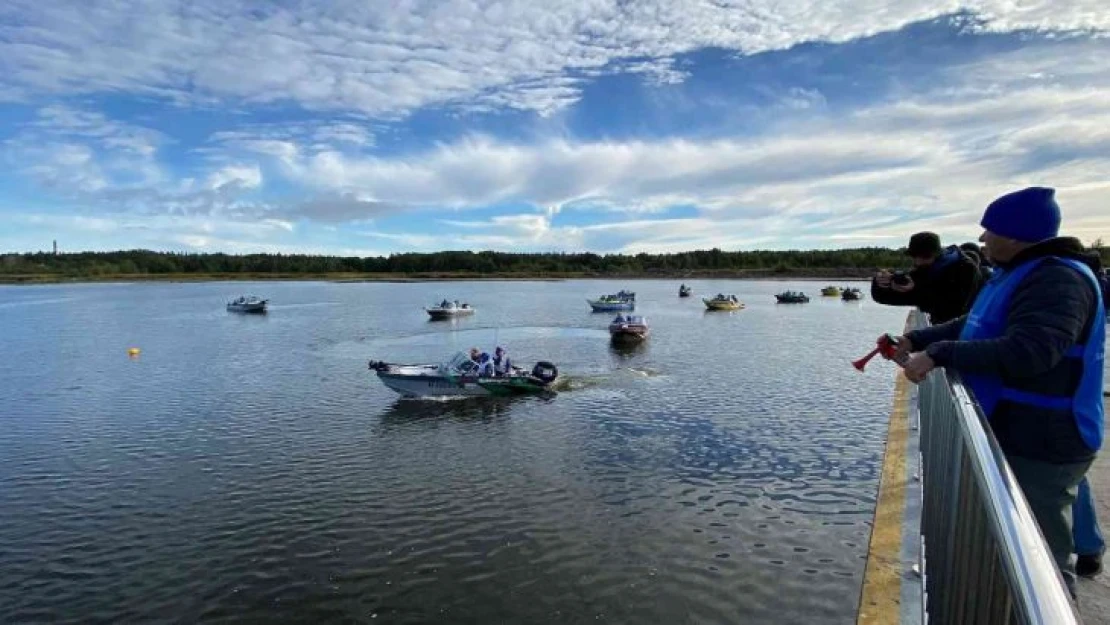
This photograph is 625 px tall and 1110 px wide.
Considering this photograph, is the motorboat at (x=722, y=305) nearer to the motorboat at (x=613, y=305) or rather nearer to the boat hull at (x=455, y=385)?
the motorboat at (x=613, y=305)

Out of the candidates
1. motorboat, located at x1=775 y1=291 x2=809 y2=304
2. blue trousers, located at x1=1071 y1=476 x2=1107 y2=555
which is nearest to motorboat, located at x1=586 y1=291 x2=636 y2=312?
motorboat, located at x1=775 y1=291 x2=809 y2=304

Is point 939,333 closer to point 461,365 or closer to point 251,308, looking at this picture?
point 461,365

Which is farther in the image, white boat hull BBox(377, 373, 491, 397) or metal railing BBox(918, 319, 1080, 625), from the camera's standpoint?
white boat hull BBox(377, 373, 491, 397)

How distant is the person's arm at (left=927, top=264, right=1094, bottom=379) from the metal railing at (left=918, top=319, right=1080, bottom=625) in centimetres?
24

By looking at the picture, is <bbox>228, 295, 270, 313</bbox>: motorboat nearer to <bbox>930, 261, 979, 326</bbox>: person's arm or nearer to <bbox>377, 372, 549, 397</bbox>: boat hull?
<bbox>377, 372, 549, 397</bbox>: boat hull

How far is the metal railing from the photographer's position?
1.89m

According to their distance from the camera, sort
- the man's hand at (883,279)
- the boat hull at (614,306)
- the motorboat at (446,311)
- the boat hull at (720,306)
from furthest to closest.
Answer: the boat hull at (720,306) → the boat hull at (614,306) → the motorboat at (446,311) → the man's hand at (883,279)

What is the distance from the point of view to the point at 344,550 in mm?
14047

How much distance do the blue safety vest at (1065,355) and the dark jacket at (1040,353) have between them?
0.10 feet

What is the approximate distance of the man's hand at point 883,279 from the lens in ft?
24.0

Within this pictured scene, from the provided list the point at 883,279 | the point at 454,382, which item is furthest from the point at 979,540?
the point at 454,382

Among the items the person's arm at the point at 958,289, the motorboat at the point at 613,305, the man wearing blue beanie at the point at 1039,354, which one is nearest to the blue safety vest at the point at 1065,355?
the man wearing blue beanie at the point at 1039,354

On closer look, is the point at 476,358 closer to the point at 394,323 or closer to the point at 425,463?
the point at 425,463

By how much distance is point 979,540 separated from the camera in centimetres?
305
